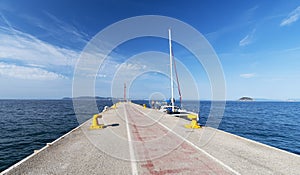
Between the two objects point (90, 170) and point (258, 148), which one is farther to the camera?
point (258, 148)

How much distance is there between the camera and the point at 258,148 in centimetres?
739

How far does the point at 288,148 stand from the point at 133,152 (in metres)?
16.9

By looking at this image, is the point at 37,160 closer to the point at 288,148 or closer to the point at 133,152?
the point at 133,152

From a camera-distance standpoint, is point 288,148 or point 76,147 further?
point 288,148

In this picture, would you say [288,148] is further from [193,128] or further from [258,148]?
[258,148]

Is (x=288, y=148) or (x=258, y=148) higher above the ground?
(x=258, y=148)

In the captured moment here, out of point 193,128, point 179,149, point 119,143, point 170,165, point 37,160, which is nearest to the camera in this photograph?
point 170,165

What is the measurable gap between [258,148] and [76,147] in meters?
8.22

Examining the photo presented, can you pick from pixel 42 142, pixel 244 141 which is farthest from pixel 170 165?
pixel 42 142

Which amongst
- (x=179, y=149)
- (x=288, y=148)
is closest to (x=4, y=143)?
(x=179, y=149)

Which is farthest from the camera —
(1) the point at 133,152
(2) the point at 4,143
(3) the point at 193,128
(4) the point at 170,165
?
(2) the point at 4,143

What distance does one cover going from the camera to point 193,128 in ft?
38.9

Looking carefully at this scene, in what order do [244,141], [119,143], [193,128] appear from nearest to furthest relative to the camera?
1. [119,143]
2. [244,141]
3. [193,128]

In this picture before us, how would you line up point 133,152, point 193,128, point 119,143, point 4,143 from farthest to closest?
1. point 4,143
2. point 193,128
3. point 119,143
4. point 133,152
